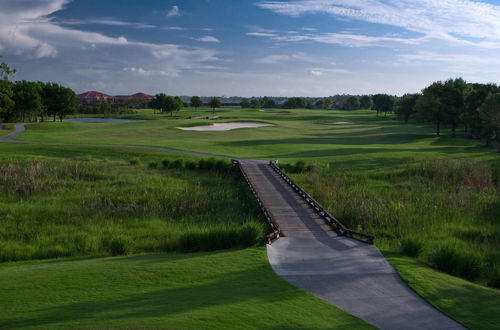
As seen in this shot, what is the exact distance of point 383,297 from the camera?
7.91m

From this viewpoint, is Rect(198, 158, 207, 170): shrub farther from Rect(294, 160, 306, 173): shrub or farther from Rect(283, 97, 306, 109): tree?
Rect(283, 97, 306, 109): tree

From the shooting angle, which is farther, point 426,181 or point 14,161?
point 14,161

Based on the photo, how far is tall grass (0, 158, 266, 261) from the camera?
41.1ft

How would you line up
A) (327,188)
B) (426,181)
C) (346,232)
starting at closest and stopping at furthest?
(346,232) < (327,188) < (426,181)

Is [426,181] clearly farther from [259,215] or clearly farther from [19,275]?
[19,275]

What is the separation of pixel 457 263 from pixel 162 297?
6.96 meters

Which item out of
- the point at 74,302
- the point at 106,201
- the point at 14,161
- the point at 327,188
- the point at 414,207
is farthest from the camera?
the point at 14,161

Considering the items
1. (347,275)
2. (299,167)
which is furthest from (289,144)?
(347,275)

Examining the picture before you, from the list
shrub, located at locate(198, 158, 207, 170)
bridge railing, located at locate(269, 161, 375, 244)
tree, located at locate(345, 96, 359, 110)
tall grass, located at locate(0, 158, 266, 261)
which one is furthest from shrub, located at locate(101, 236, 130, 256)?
tree, located at locate(345, 96, 359, 110)

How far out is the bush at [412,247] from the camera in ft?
36.4

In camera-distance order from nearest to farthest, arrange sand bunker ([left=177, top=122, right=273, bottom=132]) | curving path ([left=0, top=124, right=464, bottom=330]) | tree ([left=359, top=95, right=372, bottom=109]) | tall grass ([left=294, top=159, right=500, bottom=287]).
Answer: curving path ([left=0, top=124, right=464, bottom=330]) → tall grass ([left=294, top=159, right=500, bottom=287]) → sand bunker ([left=177, top=122, right=273, bottom=132]) → tree ([left=359, top=95, right=372, bottom=109])

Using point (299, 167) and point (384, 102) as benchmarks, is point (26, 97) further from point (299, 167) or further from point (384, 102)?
point (384, 102)

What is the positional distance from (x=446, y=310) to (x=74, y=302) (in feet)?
21.2

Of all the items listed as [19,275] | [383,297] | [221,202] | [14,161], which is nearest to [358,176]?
[221,202]
